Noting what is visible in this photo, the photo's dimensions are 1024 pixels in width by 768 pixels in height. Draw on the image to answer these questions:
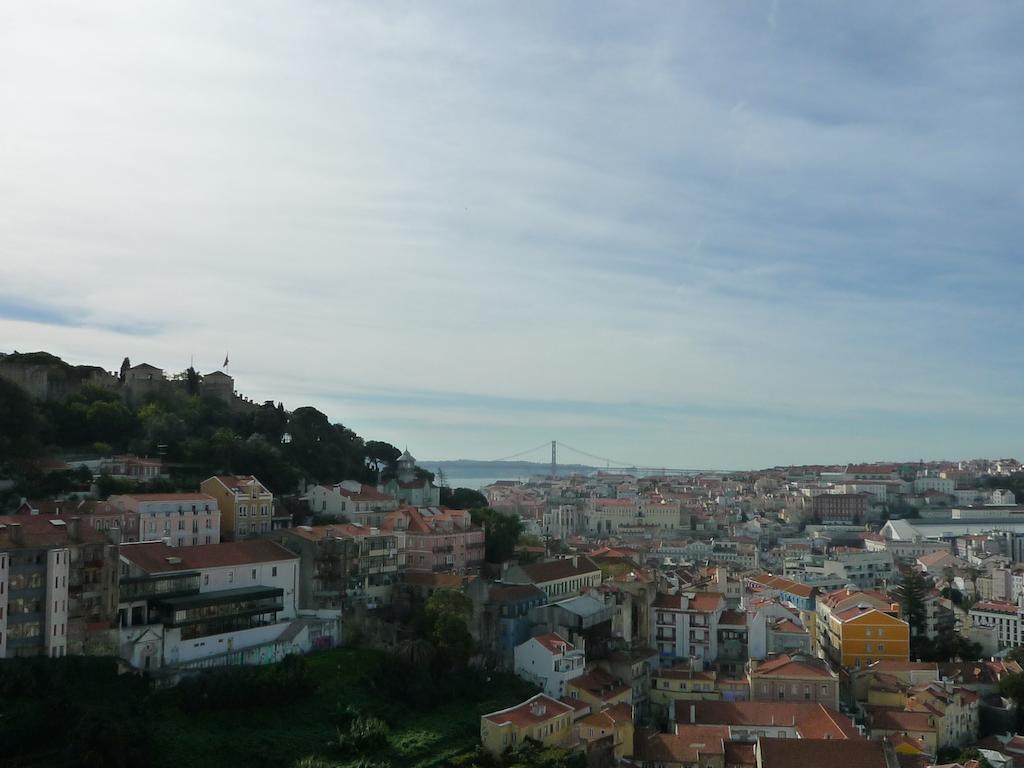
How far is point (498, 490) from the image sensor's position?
119 meters

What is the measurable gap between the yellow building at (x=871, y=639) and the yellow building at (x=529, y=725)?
13830 millimetres

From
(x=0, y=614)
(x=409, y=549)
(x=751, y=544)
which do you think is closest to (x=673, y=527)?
(x=751, y=544)

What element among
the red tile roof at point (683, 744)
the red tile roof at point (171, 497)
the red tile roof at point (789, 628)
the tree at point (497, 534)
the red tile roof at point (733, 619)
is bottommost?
the red tile roof at point (683, 744)

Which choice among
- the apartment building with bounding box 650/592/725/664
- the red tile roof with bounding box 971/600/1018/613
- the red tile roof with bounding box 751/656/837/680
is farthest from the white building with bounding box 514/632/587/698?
the red tile roof with bounding box 971/600/1018/613

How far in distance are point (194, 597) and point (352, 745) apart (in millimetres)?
5642

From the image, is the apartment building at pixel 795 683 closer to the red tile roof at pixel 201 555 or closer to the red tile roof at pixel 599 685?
the red tile roof at pixel 599 685

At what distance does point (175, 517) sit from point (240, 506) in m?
2.94

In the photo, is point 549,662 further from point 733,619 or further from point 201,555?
Result: point 201,555

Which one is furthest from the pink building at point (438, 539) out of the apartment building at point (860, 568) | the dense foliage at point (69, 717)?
the apartment building at point (860, 568)

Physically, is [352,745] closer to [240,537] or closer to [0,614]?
[0,614]

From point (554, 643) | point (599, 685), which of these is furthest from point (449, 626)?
point (599, 685)

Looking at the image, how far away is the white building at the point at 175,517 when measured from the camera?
97.0ft

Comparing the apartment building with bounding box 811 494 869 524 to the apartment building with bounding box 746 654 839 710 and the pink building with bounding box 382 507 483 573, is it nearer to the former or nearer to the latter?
the pink building with bounding box 382 507 483 573

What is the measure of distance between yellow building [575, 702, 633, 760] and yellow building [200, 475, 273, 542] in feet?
41.2
